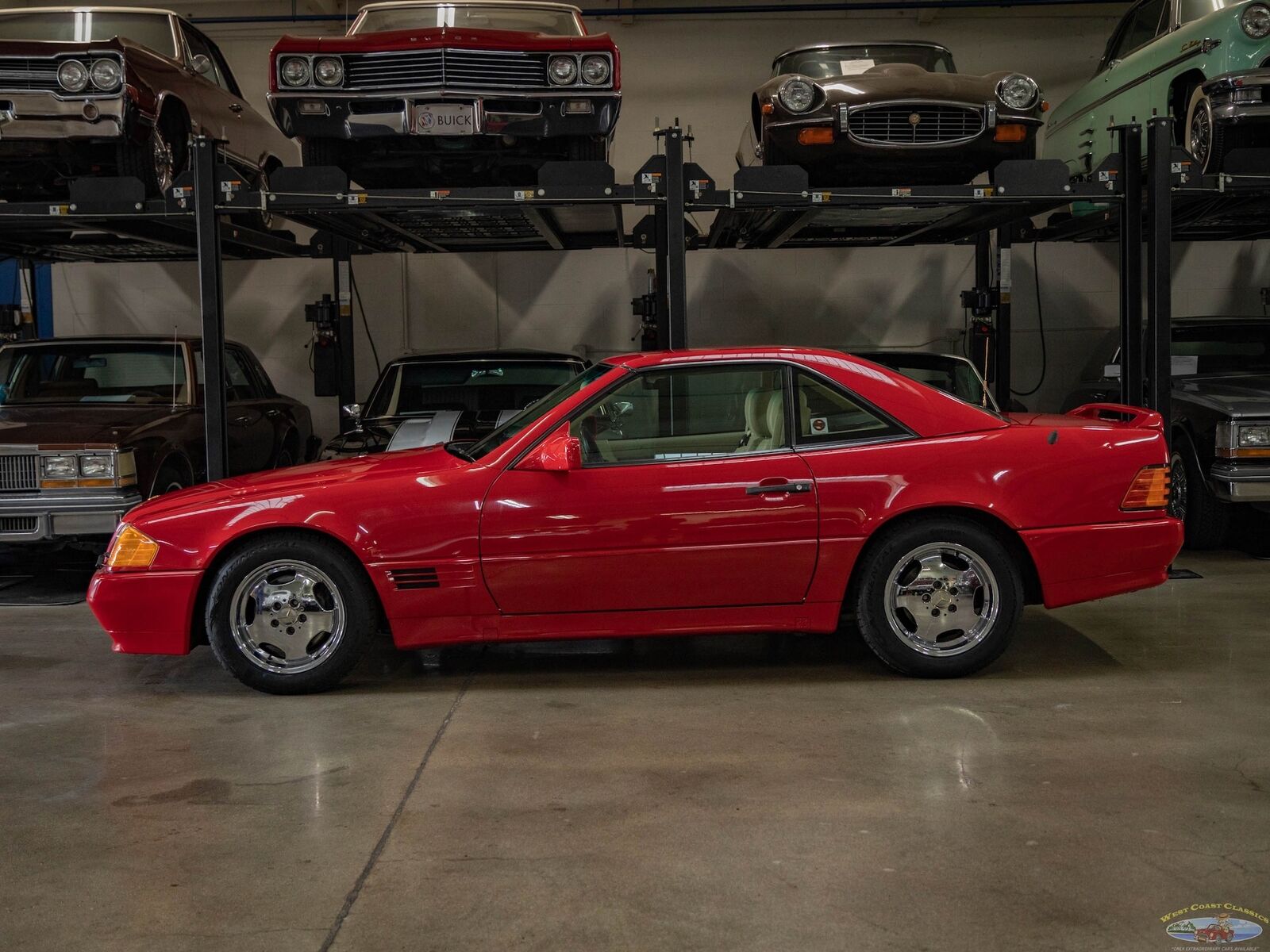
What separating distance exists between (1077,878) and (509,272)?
417 inches

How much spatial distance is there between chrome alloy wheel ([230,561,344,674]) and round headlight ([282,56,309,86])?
359 centimetres

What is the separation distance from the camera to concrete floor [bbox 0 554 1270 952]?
2.78 m

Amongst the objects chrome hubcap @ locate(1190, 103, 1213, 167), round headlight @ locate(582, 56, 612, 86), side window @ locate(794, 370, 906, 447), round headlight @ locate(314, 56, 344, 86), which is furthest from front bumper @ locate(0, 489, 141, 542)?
chrome hubcap @ locate(1190, 103, 1213, 167)

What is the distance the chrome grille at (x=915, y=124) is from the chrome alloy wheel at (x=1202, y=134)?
4.72ft

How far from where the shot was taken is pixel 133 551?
4727 millimetres

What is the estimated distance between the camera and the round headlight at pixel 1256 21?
24.1 feet

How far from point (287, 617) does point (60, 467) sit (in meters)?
2.88

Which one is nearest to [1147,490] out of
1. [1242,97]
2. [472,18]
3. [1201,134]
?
[1242,97]

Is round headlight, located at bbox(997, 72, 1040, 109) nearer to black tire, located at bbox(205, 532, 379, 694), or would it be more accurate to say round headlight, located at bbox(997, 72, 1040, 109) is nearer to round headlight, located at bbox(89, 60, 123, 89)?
black tire, located at bbox(205, 532, 379, 694)

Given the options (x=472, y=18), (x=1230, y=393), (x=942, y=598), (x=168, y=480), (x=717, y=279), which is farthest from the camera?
(x=717, y=279)

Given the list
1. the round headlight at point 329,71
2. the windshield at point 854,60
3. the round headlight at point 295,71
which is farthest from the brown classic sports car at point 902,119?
the round headlight at point 295,71

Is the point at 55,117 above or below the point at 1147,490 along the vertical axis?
above

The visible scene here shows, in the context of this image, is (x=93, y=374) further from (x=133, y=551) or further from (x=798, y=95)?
(x=798, y=95)

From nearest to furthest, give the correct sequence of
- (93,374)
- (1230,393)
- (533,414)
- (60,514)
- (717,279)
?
1. (533,414)
2. (60,514)
3. (1230,393)
4. (93,374)
5. (717,279)
